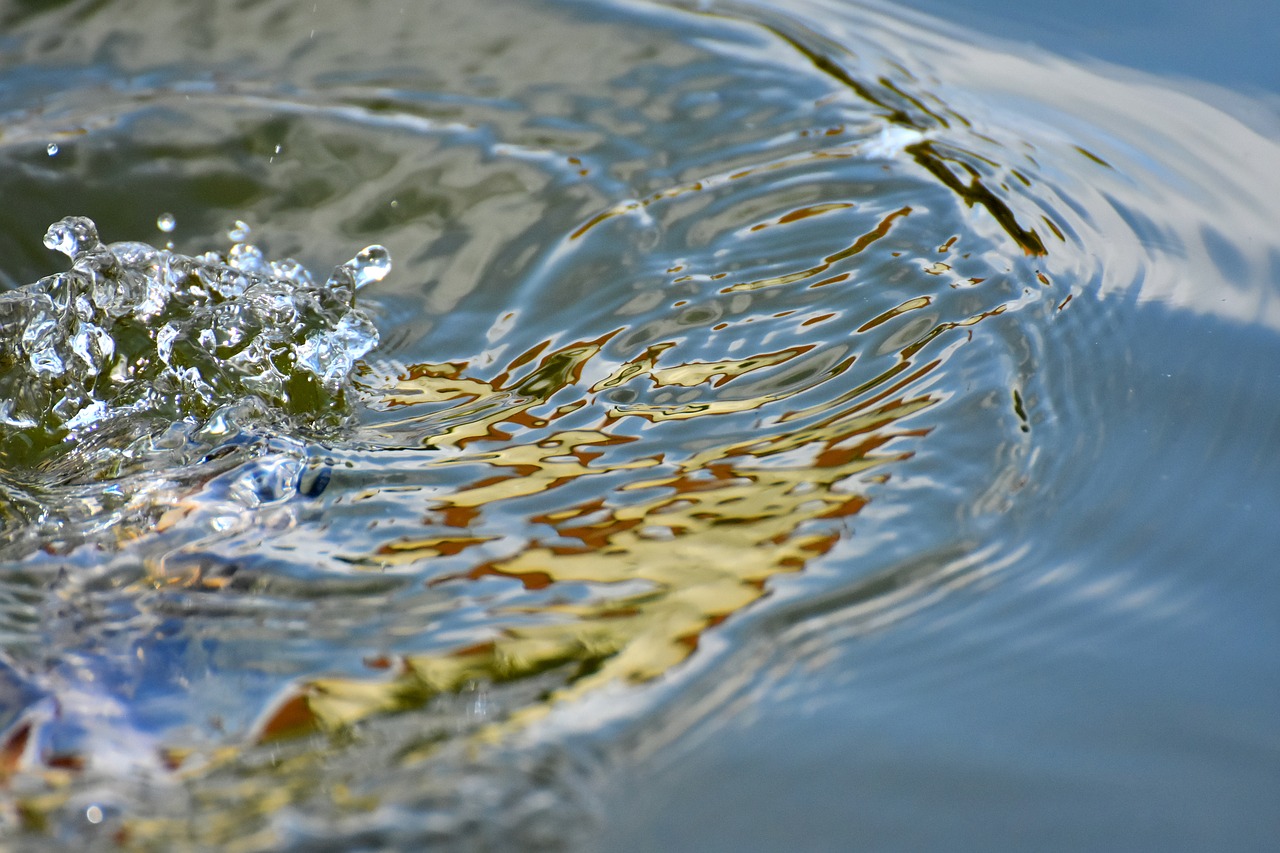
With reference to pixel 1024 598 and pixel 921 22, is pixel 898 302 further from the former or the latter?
Answer: pixel 921 22

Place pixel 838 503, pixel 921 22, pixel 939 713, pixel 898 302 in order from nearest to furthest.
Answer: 1. pixel 939 713
2. pixel 838 503
3. pixel 898 302
4. pixel 921 22

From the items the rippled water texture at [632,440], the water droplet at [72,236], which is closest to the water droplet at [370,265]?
the rippled water texture at [632,440]

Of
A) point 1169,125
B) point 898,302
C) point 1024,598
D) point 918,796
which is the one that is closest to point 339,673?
point 918,796

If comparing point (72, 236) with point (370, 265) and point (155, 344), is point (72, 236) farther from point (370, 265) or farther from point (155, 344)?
point (370, 265)

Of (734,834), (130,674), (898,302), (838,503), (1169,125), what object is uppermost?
(1169,125)

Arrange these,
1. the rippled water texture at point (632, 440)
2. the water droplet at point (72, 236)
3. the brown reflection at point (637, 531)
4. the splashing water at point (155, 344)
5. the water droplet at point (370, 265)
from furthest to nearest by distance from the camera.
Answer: the water droplet at point (370, 265)
the water droplet at point (72, 236)
the splashing water at point (155, 344)
the brown reflection at point (637, 531)
the rippled water texture at point (632, 440)

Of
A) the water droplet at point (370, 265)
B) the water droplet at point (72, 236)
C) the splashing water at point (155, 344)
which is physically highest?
the water droplet at point (370, 265)

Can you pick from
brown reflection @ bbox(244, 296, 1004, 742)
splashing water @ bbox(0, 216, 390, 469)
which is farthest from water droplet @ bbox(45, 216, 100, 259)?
brown reflection @ bbox(244, 296, 1004, 742)

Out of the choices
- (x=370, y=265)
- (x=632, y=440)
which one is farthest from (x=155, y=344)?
(x=632, y=440)

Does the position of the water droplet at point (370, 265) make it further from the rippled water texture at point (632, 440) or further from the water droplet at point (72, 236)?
the water droplet at point (72, 236)
